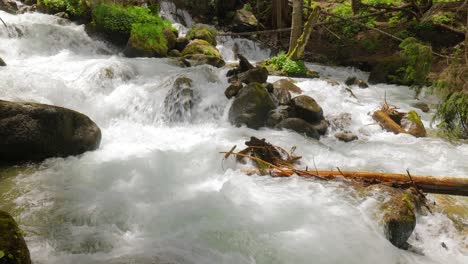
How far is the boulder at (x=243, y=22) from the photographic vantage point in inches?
713

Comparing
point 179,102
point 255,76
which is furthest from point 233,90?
point 179,102

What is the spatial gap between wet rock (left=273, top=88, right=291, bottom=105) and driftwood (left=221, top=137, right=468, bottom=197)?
8.88 ft

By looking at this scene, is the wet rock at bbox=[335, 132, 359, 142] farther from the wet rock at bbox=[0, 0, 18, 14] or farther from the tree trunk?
the wet rock at bbox=[0, 0, 18, 14]

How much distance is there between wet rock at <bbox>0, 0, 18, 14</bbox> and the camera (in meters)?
13.2

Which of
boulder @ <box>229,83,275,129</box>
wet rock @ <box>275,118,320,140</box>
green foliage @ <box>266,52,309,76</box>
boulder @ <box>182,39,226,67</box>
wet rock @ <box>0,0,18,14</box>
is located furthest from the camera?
wet rock @ <box>0,0,18,14</box>

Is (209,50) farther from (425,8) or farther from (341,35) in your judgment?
(425,8)

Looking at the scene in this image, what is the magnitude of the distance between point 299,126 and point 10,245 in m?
6.41

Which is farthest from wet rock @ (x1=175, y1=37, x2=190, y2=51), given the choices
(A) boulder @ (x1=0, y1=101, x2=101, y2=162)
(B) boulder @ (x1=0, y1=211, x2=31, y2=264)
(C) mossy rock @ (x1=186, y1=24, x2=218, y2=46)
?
(B) boulder @ (x1=0, y1=211, x2=31, y2=264)

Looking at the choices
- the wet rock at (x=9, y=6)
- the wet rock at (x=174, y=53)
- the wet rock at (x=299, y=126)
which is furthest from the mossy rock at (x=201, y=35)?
the wet rock at (x=299, y=126)

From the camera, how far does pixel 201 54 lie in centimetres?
1291

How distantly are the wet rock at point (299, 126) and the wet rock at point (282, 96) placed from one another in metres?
0.89

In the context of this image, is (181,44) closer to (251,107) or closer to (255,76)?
(255,76)

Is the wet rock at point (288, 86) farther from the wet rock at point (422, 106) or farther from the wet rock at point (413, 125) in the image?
the wet rock at point (422, 106)

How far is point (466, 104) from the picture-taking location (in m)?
6.81
